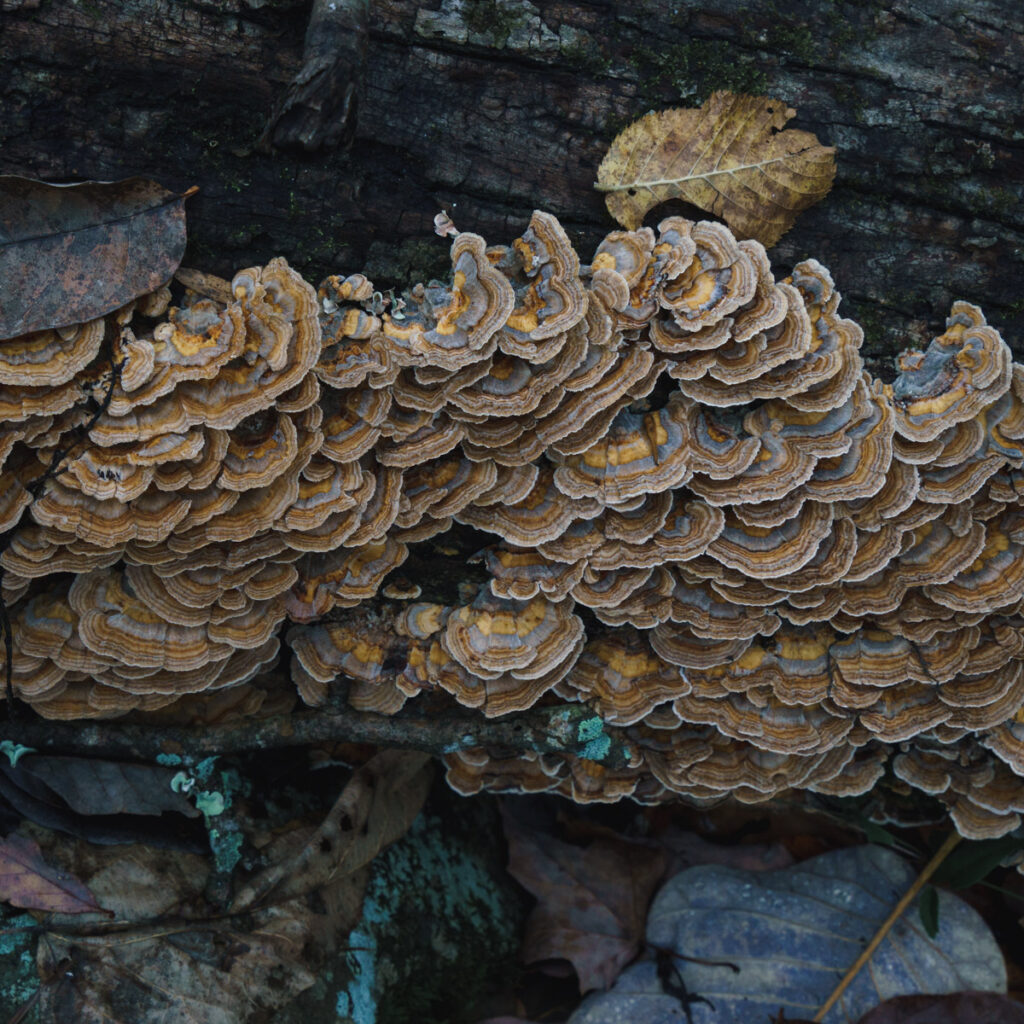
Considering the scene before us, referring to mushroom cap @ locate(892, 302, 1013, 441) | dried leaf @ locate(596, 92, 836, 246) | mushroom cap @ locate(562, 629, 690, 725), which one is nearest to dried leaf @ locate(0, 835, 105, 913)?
mushroom cap @ locate(562, 629, 690, 725)

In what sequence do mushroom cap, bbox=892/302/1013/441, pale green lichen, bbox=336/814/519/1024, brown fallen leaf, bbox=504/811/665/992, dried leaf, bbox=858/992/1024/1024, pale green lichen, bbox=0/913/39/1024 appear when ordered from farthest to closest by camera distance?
brown fallen leaf, bbox=504/811/665/992
pale green lichen, bbox=336/814/519/1024
dried leaf, bbox=858/992/1024/1024
pale green lichen, bbox=0/913/39/1024
mushroom cap, bbox=892/302/1013/441

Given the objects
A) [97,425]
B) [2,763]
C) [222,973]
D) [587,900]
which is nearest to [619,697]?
[587,900]

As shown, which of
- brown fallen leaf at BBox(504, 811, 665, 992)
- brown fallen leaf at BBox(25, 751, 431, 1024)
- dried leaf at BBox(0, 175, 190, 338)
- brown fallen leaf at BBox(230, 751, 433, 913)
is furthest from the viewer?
brown fallen leaf at BBox(504, 811, 665, 992)

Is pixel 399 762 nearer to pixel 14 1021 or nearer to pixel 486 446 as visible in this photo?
pixel 14 1021

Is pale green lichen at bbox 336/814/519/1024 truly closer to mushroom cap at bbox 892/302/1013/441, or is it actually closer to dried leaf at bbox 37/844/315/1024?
dried leaf at bbox 37/844/315/1024

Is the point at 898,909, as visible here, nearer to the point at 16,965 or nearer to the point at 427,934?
the point at 427,934

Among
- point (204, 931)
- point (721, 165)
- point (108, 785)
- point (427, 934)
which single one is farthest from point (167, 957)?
point (721, 165)

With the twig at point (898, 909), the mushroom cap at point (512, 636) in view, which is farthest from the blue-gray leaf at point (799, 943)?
the mushroom cap at point (512, 636)
